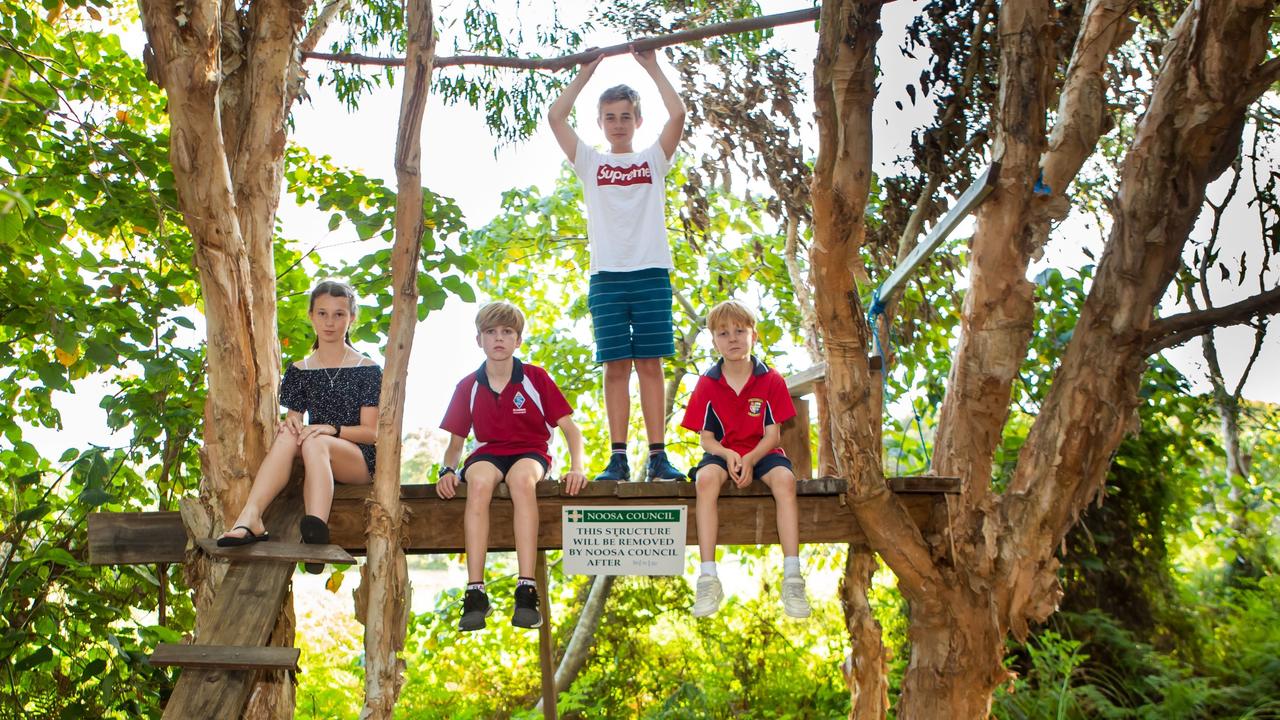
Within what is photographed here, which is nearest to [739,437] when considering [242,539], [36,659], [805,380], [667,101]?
[805,380]

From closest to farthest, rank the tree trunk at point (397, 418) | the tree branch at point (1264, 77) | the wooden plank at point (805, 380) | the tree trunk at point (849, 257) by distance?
the tree trunk at point (849, 257)
the tree trunk at point (397, 418)
the tree branch at point (1264, 77)
the wooden plank at point (805, 380)

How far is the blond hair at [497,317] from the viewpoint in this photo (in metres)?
3.59

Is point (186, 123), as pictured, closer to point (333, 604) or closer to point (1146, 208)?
point (1146, 208)

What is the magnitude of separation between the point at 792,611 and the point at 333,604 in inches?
393

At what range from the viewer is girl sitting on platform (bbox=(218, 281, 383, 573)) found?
3180 mm

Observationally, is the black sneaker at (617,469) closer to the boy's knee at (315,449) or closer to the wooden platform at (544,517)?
the wooden platform at (544,517)

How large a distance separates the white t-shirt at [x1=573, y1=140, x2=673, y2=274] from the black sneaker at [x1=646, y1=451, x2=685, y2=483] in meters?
0.71

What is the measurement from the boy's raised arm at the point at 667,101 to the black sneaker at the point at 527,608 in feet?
5.52

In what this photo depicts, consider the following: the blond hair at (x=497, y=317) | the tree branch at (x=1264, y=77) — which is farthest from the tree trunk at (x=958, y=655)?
the tree branch at (x=1264, y=77)

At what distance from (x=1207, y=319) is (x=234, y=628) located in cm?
353

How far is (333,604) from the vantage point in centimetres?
1213

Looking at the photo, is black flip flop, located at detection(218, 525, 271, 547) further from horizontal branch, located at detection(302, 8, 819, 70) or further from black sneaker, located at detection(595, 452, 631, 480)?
horizontal branch, located at detection(302, 8, 819, 70)

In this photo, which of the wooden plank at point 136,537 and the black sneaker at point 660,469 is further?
the black sneaker at point 660,469

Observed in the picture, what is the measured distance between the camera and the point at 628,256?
12.5 feet
